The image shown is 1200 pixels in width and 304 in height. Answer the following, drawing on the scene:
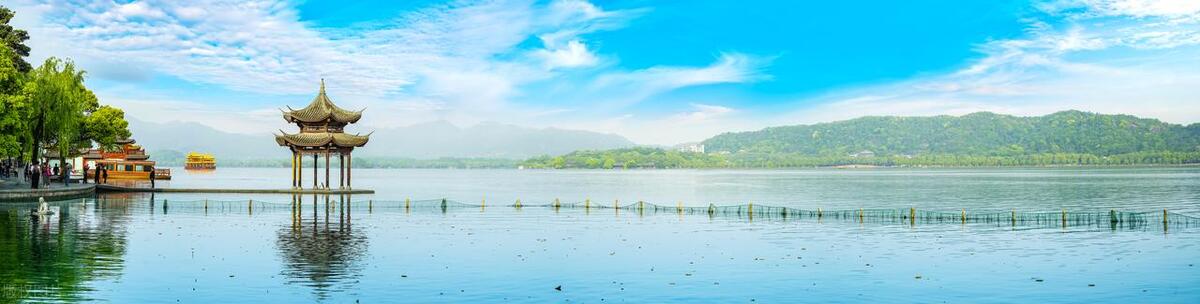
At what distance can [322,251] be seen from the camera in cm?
3164

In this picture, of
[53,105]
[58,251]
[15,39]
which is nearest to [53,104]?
[53,105]

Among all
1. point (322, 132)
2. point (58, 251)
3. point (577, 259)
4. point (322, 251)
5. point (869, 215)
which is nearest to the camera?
point (58, 251)

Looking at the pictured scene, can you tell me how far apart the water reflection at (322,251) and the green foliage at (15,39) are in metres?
29.8

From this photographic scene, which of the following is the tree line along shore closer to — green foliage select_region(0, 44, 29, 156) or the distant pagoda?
green foliage select_region(0, 44, 29, 156)

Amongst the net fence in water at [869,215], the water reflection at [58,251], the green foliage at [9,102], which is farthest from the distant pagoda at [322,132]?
the water reflection at [58,251]

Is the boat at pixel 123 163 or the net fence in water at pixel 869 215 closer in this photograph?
the net fence in water at pixel 869 215

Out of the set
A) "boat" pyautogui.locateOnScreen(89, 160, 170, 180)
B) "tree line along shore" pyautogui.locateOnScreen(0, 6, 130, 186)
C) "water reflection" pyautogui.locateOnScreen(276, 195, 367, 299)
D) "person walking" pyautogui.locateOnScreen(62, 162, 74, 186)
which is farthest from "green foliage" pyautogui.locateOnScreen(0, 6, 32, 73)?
"boat" pyautogui.locateOnScreen(89, 160, 170, 180)

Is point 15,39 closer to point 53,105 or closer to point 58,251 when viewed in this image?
point 53,105

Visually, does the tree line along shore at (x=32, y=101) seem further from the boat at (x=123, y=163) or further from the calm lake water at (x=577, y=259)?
the boat at (x=123, y=163)

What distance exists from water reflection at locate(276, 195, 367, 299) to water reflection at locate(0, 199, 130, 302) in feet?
16.0

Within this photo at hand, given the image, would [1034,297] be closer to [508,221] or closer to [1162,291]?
[1162,291]

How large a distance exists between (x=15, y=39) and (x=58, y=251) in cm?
4746

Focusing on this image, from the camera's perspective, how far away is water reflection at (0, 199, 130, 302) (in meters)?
21.7

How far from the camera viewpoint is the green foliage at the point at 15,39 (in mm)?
65938
